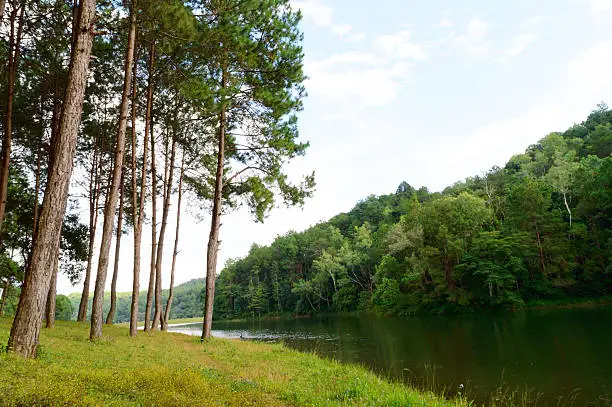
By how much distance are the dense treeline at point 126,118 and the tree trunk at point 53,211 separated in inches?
0.8

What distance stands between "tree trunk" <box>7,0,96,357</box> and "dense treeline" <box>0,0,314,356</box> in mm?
21

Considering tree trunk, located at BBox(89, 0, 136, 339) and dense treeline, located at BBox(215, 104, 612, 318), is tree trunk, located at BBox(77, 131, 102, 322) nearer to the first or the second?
tree trunk, located at BBox(89, 0, 136, 339)

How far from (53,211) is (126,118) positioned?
597 centimetres

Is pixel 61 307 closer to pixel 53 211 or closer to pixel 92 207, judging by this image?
pixel 92 207

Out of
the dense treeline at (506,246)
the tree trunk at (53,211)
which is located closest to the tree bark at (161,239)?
the tree trunk at (53,211)

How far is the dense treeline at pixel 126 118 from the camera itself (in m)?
7.49

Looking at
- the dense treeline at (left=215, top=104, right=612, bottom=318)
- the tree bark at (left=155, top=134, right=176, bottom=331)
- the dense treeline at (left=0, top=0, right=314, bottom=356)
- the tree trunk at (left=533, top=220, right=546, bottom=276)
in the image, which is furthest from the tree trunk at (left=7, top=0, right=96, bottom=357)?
the tree trunk at (left=533, top=220, right=546, bottom=276)

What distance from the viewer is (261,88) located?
14.5 meters

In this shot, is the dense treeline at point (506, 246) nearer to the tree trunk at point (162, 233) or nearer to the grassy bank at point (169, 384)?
the tree trunk at point (162, 233)

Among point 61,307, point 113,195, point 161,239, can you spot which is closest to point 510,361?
point 113,195

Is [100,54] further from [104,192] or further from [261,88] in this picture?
[104,192]

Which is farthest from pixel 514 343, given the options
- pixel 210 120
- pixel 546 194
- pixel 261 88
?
pixel 546 194

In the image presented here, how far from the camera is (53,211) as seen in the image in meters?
6.83

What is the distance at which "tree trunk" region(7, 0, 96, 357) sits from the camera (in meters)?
6.47
